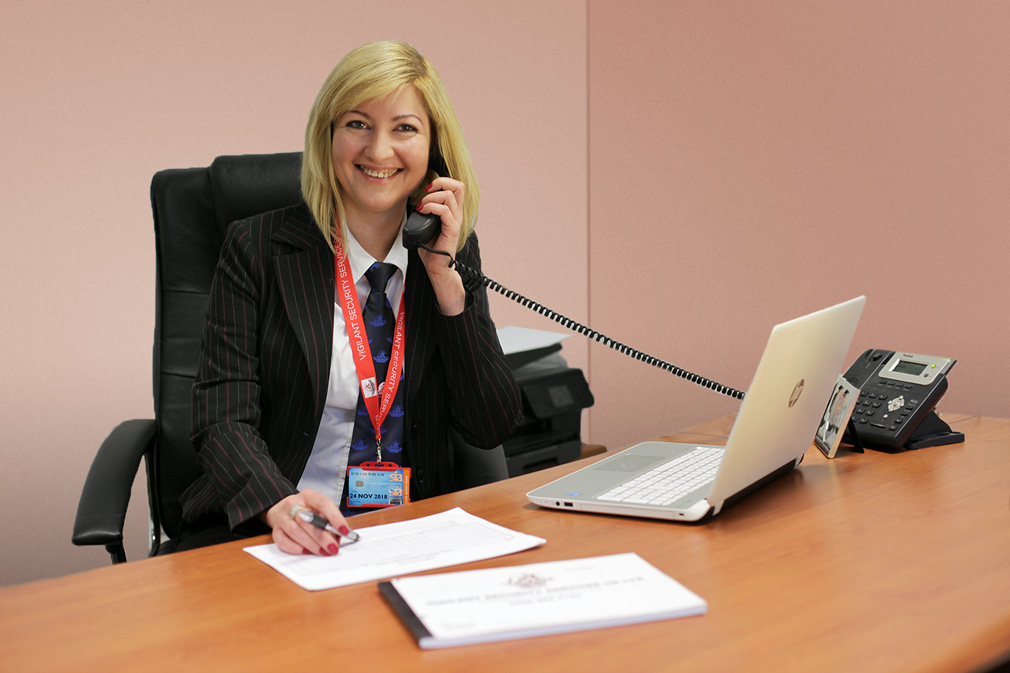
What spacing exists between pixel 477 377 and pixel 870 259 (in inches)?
53.5

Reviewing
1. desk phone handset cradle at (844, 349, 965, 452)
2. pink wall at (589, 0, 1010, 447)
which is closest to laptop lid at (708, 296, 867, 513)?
desk phone handset cradle at (844, 349, 965, 452)

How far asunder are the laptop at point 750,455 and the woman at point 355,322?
37 cm

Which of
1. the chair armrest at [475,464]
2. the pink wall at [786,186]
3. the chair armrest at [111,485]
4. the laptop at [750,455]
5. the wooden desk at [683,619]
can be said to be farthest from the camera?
the pink wall at [786,186]

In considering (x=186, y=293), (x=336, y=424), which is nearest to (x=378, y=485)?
(x=336, y=424)

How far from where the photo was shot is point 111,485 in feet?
4.82

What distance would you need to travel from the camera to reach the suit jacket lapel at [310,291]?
5.17ft

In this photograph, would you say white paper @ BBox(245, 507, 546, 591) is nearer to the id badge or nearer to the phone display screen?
the id badge

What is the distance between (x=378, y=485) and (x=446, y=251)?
16.8 inches

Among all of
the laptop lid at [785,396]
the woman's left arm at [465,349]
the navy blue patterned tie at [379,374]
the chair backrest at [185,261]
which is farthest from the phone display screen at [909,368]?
the chair backrest at [185,261]

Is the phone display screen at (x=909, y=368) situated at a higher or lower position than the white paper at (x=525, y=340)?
higher

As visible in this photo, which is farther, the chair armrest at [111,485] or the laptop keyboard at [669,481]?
the chair armrest at [111,485]

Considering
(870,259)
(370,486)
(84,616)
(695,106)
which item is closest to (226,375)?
(370,486)

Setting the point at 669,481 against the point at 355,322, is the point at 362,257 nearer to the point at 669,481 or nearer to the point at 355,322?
the point at 355,322

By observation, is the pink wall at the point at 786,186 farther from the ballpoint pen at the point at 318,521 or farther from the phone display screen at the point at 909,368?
the ballpoint pen at the point at 318,521
